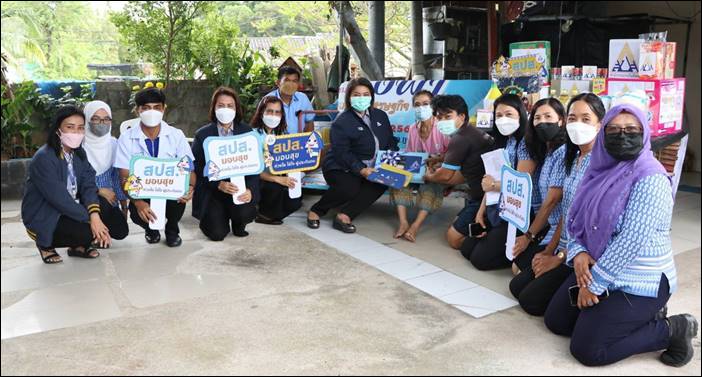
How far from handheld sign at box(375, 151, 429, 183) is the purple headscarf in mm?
1904

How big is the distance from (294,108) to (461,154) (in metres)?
Answer: 1.78

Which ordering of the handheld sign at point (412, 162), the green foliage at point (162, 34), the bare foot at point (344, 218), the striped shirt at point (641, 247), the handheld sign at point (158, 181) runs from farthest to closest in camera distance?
1. the green foliage at point (162, 34)
2. the bare foot at point (344, 218)
3. the handheld sign at point (412, 162)
4. the handheld sign at point (158, 181)
5. the striped shirt at point (641, 247)

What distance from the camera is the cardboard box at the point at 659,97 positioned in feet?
14.5

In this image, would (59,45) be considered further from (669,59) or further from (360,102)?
(669,59)

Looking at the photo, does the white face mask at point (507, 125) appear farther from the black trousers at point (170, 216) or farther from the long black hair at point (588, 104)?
the black trousers at point (170, 216)

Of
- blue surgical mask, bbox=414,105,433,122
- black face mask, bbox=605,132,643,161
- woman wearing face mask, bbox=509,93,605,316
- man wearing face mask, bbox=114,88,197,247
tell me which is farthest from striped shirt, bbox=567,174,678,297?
man wearing face mask, bbox=114,88,197,247

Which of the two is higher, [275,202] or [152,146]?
[152,146]

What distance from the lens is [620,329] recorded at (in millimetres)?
2584

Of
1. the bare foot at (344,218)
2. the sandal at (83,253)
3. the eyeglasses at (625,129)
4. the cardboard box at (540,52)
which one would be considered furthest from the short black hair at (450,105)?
the sandal at (83,253)

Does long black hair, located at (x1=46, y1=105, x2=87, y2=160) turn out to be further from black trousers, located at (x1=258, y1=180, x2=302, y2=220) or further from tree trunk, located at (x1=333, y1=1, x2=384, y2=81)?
tree trunk, located at (x1=333, y1=1, x2=384, y2=81)

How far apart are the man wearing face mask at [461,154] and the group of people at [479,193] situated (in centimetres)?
1

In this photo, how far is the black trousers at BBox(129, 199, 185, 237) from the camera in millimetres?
4328

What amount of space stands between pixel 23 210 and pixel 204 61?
390 centimetres

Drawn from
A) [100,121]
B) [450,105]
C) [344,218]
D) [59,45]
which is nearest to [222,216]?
[344,218]
